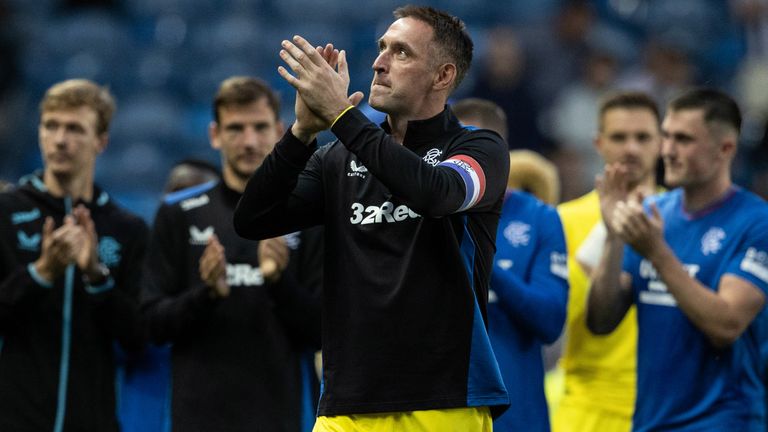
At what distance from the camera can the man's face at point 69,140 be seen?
6191 millimetres

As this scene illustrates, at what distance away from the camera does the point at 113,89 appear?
41.3 ft

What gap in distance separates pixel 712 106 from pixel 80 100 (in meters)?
3.20

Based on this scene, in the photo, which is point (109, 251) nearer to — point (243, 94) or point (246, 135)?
point (246, 135)

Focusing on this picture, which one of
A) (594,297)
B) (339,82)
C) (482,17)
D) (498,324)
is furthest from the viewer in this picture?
(482,17)

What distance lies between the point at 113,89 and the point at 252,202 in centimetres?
871

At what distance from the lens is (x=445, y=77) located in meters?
4.44

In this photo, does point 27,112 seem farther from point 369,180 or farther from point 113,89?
point 369,180

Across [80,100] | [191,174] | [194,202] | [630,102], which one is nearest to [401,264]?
[194,202]

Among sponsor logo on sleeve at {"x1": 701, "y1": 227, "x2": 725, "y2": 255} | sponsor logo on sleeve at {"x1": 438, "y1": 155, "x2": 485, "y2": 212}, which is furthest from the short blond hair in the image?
sponsor logo on sleeve at {"x1": 701, "y1": 227, "x2": 725, "y2": 255}

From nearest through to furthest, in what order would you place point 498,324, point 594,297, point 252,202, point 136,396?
point 252,202
point 498,324
point 594,297
point 136,396

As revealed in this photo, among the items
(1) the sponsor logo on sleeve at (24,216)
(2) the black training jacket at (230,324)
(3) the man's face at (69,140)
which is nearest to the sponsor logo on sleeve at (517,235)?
(2) the black training jacket at (230,324)

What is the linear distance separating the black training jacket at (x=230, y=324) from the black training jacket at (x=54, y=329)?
334mm

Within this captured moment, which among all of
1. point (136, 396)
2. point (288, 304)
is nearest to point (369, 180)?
point (288, 304)

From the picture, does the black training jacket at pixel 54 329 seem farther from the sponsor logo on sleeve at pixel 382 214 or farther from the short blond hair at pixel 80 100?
the sponsor logo on sleeve at pixel 382 214
